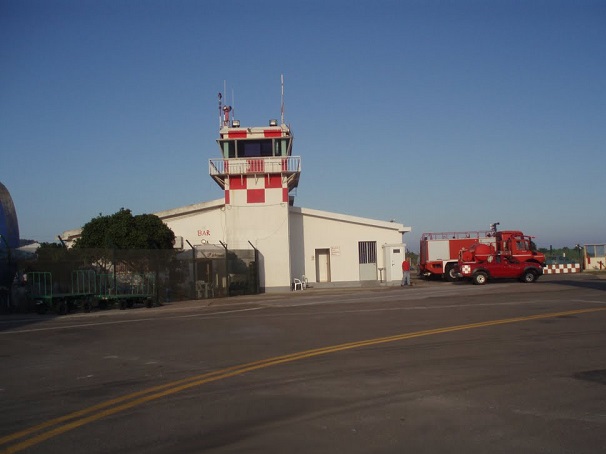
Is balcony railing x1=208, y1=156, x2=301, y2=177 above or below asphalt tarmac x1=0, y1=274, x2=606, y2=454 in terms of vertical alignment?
above

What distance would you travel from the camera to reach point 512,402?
7.56 meters

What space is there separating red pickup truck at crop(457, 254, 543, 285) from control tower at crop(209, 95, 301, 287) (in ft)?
33.2

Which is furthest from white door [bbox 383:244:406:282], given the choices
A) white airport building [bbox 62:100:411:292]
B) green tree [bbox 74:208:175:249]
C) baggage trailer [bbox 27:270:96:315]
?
baggage trailer [bbox 27:270:96:315]

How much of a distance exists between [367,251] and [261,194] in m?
7.86

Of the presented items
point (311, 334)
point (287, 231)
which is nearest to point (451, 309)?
point (311, 334)

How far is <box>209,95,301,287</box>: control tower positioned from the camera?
115ft

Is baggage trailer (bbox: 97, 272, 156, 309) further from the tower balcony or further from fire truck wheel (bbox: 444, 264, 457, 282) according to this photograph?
fire truck wheel (bbox: 444, 264, 457, 282)

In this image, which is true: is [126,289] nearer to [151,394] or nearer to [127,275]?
[127,275]

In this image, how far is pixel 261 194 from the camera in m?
35.2

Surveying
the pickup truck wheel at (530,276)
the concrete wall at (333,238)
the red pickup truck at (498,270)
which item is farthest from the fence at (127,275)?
the pickup truck wheel at (530,276)

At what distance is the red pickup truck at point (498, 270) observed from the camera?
111 feet

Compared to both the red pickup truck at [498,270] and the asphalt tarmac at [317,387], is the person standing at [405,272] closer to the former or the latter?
the red pickup truck at [498,270]

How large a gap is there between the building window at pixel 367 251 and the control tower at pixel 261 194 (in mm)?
5272

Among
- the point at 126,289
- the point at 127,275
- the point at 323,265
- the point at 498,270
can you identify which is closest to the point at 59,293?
the point at 126,289
